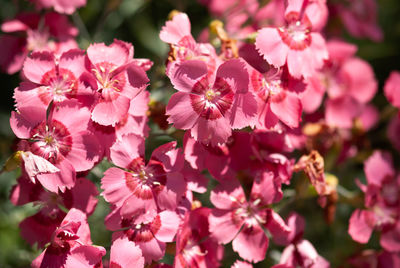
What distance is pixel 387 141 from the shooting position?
2018 millimetres

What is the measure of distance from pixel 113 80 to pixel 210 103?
0.90ft

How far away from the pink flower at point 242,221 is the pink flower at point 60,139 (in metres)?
0.40

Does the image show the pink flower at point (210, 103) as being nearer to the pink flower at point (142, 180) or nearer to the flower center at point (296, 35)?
the pink flower at point (142, 180)

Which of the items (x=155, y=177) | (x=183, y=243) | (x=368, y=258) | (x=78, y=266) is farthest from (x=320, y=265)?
(x=78, y=266)

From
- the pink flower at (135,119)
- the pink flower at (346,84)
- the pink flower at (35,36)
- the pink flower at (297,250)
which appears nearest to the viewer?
→ the pink flower at (135,119)

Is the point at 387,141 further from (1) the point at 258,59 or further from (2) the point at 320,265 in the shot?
(1) the point at 258,59

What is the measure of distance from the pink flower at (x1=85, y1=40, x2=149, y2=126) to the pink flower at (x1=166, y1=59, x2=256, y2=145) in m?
0.10

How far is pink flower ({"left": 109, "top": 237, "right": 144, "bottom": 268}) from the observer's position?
1185 mm

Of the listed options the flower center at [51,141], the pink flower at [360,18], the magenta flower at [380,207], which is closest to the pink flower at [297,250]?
the magenta flower at [380,207]

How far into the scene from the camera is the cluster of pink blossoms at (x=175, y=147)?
1210mm

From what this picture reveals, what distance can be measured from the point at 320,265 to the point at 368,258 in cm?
25

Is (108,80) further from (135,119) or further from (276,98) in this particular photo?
(276,98)

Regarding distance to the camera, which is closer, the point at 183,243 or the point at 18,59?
the point at 183,243

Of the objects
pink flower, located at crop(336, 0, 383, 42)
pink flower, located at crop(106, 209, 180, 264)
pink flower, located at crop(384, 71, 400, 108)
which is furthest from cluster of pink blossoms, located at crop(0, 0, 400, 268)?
pink flower, located at crop(336, 0, 383, 42)
